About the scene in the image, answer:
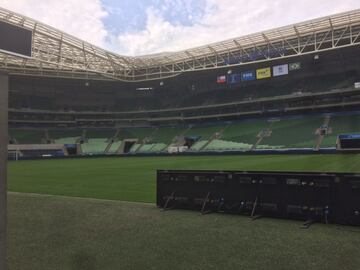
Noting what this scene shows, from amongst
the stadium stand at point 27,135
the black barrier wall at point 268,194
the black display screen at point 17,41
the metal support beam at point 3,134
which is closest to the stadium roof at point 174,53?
the stadium stand at point 27,135

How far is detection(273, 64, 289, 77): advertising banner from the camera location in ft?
199

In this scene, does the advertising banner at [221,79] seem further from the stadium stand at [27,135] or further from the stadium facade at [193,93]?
the stadium stand at [27,135]

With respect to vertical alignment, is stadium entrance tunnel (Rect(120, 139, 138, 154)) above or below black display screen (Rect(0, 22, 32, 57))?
below

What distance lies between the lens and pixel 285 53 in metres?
57.5

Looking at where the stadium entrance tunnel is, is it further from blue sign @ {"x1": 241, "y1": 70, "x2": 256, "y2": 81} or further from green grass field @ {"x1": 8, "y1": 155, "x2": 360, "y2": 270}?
green grass field @ {"x1": 8, "y1": 155, "x2": 360, "y2": 270}

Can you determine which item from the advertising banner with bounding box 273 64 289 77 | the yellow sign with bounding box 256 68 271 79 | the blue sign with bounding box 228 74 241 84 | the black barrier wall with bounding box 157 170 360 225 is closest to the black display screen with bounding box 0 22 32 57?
the black barrier wall with bounding box 157 170 360 225

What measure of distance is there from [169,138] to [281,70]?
77.4 feet

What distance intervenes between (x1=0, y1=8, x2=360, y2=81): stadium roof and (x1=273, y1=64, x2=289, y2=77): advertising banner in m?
2.73

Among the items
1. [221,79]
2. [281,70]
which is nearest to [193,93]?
[221,79]

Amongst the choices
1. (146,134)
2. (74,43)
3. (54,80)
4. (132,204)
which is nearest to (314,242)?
(132,204)

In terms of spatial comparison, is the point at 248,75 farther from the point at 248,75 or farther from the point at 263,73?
the point at 263,73

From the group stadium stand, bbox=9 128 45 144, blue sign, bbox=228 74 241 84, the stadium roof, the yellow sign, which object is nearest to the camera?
the stadium roof

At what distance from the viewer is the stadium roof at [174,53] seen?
4647 centimetres

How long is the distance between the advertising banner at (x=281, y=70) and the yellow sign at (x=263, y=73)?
0.99 m
